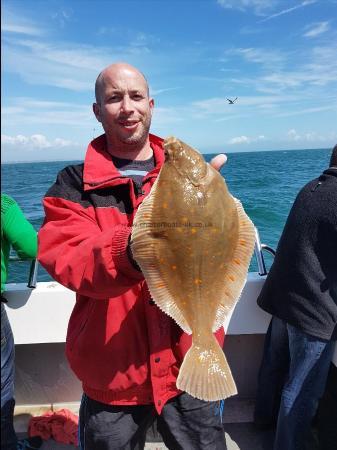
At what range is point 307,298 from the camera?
2742 mm

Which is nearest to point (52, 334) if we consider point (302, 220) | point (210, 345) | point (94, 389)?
point (94, 389)

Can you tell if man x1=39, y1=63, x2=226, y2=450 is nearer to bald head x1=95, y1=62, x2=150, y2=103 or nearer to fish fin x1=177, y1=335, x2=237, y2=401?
bald head x1=95, y1=62, x2=150, y2=103

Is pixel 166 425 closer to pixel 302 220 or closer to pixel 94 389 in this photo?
pixel 94 389

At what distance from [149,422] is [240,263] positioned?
4.20 ft

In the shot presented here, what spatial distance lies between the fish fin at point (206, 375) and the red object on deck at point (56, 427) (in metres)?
2.38

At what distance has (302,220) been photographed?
283cm

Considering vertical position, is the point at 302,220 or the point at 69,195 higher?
the point at 69,195

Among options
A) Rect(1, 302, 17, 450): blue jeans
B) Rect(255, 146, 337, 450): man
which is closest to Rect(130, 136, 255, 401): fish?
Rect(255, 146, 337, 450): man

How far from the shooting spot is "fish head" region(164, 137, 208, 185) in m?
1.70

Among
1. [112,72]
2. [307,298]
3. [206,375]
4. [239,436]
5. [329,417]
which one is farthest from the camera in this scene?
[239,436]

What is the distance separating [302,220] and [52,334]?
7.88ft

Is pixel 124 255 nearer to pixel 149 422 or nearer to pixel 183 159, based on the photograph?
pixel 183 159

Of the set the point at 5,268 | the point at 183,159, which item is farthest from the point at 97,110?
the point at 5,268

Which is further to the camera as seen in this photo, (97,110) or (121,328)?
(97,110)
